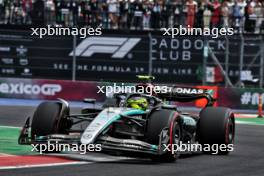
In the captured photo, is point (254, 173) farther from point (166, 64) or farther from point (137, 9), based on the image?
point (137, 9)

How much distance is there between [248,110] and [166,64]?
3.14m

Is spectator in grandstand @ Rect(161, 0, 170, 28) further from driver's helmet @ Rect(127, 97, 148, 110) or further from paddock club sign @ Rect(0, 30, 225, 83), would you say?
driver's helmet @ Rect(127, 97, 148, 110)

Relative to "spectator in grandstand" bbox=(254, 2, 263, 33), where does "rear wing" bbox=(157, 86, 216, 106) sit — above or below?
below

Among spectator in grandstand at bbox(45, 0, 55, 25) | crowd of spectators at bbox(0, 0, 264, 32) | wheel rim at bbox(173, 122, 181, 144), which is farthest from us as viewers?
spectator in grandstand at bbox(45, 0, 55, 25)

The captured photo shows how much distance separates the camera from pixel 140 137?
13.4m

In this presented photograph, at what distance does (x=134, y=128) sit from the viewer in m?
13.6

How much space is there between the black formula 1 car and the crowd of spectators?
14.8m

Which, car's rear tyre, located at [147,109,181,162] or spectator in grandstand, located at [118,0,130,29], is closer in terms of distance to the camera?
car's rear tyre, located at [147,109,181,162]

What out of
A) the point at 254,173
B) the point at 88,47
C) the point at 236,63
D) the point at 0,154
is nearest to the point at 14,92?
the point at 88,47

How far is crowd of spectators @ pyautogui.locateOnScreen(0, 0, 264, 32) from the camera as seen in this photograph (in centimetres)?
2945

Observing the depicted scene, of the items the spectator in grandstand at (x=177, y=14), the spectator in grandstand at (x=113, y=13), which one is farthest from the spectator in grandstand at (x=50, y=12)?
the spectator in grandstand at (x=177, y=14)

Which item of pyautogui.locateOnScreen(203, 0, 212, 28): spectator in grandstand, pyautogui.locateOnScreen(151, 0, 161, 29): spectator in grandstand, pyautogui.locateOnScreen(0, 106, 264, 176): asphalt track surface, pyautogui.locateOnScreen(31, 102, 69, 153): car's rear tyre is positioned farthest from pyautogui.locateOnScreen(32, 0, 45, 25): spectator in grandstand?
pyautogui.locateOnScreen(31, 102, 69, 153): car's rear tyre

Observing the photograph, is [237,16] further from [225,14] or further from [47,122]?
[47,122]

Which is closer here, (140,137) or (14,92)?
(140,137)
